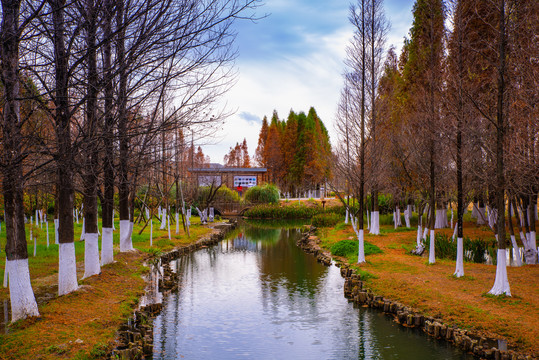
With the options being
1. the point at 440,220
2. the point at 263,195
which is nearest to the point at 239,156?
the point at 263,195

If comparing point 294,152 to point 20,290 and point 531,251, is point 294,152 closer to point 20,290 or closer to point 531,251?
point 531,251

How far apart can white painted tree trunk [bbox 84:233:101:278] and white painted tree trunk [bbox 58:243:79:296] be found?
5.49ft

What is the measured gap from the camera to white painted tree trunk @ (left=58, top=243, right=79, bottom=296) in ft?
29.4

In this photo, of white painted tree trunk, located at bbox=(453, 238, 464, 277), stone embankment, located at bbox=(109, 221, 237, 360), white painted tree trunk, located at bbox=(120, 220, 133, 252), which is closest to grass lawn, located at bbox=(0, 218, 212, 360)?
stone embankment, located at bbox=(109, 221, 237, 360)

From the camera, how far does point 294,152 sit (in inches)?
2265

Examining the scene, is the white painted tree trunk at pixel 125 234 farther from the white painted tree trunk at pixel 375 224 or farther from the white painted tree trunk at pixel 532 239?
the white painted tree trunk at pixel 532 239

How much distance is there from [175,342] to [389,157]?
1548 cm

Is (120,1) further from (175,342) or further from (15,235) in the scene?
(175,342)

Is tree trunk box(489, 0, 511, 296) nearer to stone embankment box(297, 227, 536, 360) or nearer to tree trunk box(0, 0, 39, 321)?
stone embankment box(297, 227, 536, 360)

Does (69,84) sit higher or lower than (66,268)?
higher

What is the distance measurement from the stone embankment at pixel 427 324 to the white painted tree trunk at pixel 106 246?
24.8ft

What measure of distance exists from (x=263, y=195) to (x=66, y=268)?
3580 centimetres

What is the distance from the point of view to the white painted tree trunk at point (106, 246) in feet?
42.7

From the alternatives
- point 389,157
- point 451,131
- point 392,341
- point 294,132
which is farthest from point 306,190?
point 392,341
